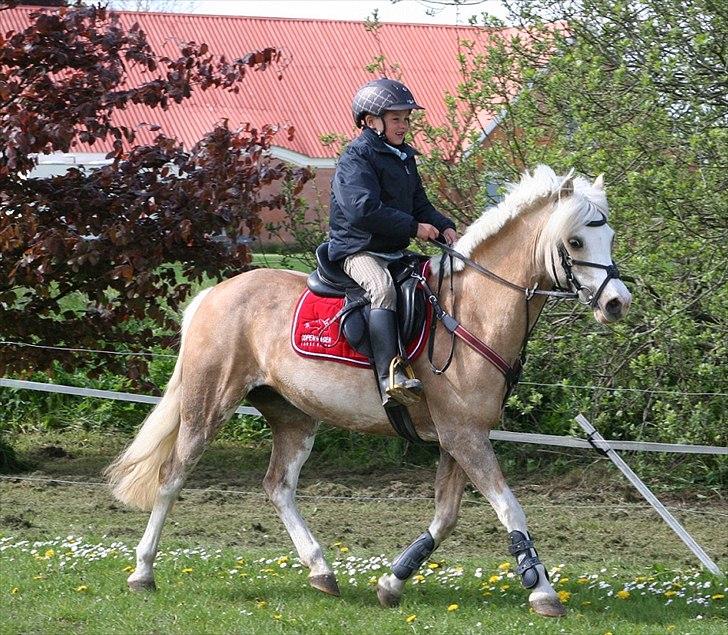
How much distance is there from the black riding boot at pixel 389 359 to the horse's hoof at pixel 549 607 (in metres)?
1.23

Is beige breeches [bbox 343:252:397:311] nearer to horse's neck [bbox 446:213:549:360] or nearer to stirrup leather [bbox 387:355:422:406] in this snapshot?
stirrup leather [bbox 387:355:422:406]

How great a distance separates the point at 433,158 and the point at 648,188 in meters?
2.30

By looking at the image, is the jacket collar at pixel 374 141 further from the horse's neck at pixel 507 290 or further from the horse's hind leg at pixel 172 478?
the horse's hind leg at pixel 172 478

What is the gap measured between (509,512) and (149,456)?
2385 mm

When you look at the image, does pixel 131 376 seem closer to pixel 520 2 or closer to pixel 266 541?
pixel 266 541

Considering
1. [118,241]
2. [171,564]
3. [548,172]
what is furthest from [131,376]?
[548,172]

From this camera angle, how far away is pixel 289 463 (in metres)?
7.32

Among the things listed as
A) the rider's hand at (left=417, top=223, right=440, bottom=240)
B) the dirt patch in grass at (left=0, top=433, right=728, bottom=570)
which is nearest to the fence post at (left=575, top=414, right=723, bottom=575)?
the dirt patch in grass at (left=0, top=433, right=728, bottom=570)

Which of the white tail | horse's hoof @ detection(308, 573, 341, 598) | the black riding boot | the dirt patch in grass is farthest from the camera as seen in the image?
the dirt patch in grass

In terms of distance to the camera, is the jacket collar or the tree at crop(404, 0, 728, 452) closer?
the jacket collar

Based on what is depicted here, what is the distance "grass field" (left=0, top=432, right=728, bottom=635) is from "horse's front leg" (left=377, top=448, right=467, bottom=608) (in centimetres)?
14

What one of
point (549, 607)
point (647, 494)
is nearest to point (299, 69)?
point (647, 494)

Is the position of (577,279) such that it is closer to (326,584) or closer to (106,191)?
(326,584)

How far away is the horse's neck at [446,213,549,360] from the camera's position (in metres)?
6.34
